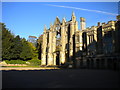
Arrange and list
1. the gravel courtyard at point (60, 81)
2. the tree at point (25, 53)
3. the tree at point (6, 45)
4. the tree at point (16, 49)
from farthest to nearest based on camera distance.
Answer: the tree at point (25, 53) → the tree at point (16, 49) → the tree at point (6, 45) → the gravel courtyard at point (60, 81)

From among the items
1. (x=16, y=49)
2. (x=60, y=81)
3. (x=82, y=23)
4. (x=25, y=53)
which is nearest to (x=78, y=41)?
(x=82, y=23)

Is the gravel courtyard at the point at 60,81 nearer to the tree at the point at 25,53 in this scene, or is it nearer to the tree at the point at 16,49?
the tree at the point at 16,49

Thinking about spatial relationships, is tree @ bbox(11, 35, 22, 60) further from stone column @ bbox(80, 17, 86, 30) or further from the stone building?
stone column @ bbox(80, 17, 86, 30)

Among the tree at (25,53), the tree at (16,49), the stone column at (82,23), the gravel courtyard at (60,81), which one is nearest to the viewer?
the gravel courtyard at (60,81)

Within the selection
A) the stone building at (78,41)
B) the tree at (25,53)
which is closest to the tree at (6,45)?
the tree at (25,53)

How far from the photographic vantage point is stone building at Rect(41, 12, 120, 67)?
33.5 m

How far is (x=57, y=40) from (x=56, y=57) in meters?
7.52

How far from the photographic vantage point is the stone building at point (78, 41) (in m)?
33.5

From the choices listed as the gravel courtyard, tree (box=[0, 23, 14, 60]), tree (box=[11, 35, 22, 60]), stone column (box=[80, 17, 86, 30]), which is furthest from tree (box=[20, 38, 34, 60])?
the gravel courtyard

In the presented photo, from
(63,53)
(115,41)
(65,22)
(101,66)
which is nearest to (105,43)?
(115,41)

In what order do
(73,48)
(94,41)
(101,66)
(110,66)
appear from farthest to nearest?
(73,48), (94,41), (101,66), (110,66)

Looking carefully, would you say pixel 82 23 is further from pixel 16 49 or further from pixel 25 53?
pixel 16 49

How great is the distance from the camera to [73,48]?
4716cm

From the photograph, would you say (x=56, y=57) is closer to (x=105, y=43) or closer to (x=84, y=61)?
(x=84, y=61)
